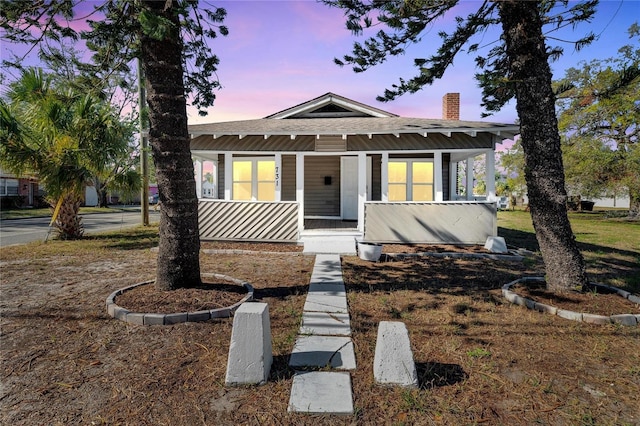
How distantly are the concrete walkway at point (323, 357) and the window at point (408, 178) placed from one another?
23.2ft

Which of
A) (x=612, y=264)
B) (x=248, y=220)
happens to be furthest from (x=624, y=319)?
(x=248, y=220)

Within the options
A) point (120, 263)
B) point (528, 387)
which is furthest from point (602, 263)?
point (120, 263)

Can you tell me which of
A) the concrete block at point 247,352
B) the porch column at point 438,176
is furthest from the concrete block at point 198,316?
the porch column at point 438,176

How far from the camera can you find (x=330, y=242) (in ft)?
31.5

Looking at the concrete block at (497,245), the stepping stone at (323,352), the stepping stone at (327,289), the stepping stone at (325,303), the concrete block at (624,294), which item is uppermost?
the concrete block at (497,245)

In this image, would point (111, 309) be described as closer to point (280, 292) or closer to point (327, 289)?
point (280, 292)

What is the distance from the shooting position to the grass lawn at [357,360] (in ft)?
8.21

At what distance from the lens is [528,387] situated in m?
2.86

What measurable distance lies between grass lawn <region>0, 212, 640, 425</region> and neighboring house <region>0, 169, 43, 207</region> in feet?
101

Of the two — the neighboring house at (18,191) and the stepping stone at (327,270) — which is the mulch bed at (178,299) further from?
the neighboring house at (18,191)

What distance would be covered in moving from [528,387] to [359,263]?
5.17 m

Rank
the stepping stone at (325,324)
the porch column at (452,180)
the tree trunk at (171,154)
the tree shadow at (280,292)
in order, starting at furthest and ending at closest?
1. the porch column at (452,180)
2. the tree shadow at (280,292)
3. the tree trunk at (171,154)
4. the stepping stone at (325,324)

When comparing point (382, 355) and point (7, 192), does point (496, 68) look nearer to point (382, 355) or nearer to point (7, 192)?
point (382, 355)

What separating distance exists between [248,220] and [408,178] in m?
5.80
